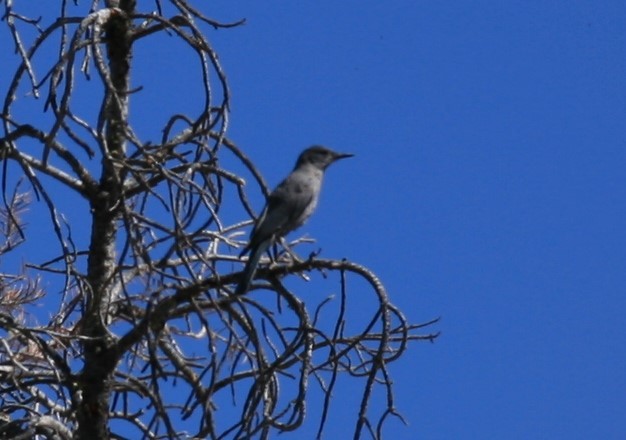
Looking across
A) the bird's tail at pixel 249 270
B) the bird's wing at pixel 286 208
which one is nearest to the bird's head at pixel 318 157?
the bird's wing at pixel 286 208

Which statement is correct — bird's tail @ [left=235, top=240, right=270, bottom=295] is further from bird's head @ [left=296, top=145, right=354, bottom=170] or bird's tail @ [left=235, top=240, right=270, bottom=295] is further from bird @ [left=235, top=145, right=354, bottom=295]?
bird's head @ [left=296, top=145, right=354, bottom=170]

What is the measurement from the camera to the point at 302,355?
4.45m

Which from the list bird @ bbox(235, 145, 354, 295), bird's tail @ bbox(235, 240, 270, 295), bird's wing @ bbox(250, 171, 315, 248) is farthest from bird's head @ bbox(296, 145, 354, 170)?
bird's tail @ bbox(235, 240, 270, 295)

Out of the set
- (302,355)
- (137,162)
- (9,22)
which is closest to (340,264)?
(302,355)

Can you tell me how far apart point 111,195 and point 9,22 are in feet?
2.23

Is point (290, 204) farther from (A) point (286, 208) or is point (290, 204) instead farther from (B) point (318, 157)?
(B) point (318, 157)

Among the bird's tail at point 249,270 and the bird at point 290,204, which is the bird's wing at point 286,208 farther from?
the bird's tail at point 249,270

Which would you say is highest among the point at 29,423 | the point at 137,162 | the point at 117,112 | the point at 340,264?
the point at 117,112

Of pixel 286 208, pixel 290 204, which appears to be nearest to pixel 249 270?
pixel 286 208

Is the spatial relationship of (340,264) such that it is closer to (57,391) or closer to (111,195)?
(111,195)

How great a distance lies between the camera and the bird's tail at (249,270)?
4637 mm

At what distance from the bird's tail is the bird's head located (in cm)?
188

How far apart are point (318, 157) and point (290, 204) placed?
779 mm

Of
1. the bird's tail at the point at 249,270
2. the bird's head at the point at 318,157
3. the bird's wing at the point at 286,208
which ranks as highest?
the bird's head at the point at 318,157
